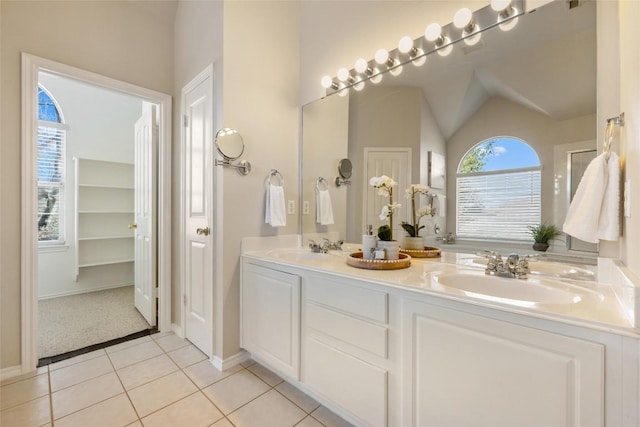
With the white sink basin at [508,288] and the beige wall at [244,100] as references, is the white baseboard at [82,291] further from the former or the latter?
the white sink basin at [508,288]

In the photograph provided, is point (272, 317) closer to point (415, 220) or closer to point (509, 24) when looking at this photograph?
point (415, 220)

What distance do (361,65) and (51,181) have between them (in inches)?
150

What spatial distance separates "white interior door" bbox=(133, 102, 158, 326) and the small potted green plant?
272 cm

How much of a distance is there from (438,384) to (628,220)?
0.86 meters

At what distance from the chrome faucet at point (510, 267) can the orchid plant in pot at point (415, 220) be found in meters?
0.45

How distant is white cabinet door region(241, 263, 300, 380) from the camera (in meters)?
1.53

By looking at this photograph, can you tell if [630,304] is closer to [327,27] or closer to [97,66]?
[327,27]

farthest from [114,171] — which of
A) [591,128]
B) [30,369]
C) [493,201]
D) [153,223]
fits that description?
[591,128]

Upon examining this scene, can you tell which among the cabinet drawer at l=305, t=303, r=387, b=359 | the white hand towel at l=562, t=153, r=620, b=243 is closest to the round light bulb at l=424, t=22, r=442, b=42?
the white hand towel at l=562, t=153, r=620, b=243

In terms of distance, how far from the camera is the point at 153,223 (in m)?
2.44

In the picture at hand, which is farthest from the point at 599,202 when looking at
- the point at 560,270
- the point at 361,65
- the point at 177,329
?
the point at 177,329

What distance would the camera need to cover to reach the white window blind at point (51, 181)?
3.25 meters

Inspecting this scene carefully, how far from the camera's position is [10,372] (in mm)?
1718

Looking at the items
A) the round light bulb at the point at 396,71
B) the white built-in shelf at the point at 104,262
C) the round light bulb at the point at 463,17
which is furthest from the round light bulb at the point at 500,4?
the white built-in shelf at the point at 104,262
